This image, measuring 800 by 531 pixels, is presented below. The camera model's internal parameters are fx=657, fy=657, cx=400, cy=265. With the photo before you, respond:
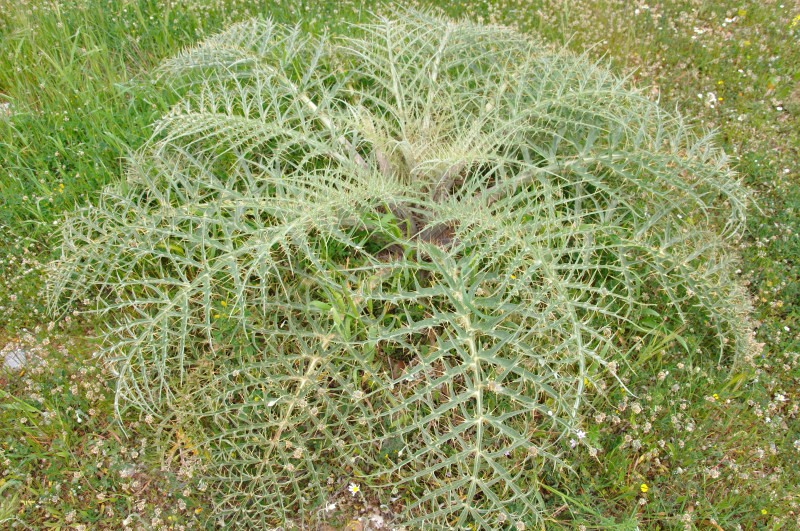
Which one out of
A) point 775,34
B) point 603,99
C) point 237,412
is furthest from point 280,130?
point 775,34

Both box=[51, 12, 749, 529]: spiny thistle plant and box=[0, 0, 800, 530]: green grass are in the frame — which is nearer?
box=[51, 12, 749, 529]: spiny thistle plant

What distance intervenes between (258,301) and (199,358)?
31 cm

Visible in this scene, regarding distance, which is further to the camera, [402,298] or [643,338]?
[643,338]

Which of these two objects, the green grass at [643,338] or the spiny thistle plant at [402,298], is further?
the green grass at [643,338]

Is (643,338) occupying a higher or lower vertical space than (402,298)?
lower

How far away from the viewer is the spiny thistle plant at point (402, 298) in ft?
6.57

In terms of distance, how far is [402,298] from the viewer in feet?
6.52

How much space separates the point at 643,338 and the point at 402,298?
102 cm

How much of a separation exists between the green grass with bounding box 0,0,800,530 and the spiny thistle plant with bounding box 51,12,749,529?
15 centimetres

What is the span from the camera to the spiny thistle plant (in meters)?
2.00

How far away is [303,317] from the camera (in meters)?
2.34

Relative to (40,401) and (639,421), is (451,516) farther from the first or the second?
(40,401)

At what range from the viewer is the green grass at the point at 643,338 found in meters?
2.17

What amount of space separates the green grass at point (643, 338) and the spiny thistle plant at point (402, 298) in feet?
0.50
